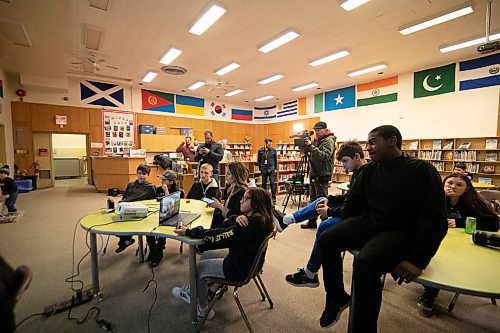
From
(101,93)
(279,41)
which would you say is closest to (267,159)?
(279,41)

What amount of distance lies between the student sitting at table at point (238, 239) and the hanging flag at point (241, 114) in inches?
454

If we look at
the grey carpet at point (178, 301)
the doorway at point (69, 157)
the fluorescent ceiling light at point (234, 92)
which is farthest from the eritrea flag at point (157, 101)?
the grey carpet at point (178, 301)

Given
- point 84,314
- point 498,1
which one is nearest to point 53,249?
point 84,314

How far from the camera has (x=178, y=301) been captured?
2.24 m

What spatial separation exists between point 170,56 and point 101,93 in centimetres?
428

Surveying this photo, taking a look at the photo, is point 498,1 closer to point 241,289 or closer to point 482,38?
point 482,38

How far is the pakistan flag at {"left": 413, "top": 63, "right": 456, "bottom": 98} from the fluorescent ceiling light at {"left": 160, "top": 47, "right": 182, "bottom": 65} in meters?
7.39

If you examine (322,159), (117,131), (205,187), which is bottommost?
(205,187)

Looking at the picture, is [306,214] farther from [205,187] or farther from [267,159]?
[267,159]

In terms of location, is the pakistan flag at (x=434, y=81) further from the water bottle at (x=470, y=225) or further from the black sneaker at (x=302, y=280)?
the black sneaker at (x=302, y=280)

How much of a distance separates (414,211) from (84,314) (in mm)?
2704

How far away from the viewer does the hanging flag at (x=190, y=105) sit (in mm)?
11000

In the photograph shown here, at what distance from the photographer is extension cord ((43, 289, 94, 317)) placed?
209 cm

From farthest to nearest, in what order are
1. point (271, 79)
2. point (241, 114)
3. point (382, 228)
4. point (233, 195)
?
point (241, 114) → point (271, 79) → point (233, 195) → point (382, 228)
